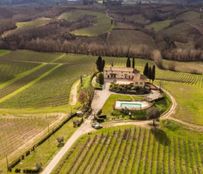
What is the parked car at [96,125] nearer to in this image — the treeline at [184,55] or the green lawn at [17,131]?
the green lawn at [17,131]

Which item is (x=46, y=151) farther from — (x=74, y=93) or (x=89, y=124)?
(x=74, y=93)

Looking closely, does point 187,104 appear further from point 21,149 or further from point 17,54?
point 17,54

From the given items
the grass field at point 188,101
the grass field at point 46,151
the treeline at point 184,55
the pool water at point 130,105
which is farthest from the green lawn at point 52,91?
the treeline at point 184,55

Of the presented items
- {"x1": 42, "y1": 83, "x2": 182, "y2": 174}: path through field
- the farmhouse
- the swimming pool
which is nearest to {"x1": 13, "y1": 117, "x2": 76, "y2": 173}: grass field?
{"x1": 42, "y1": 83, "x2": 182, "y2": 174}: path through field

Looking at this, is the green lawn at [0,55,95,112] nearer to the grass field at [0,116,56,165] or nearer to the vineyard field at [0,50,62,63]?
the grass field at [0,116,56,165]

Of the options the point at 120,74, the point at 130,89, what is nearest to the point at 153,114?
the point at 130,89

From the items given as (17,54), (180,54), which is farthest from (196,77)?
(17,54)
